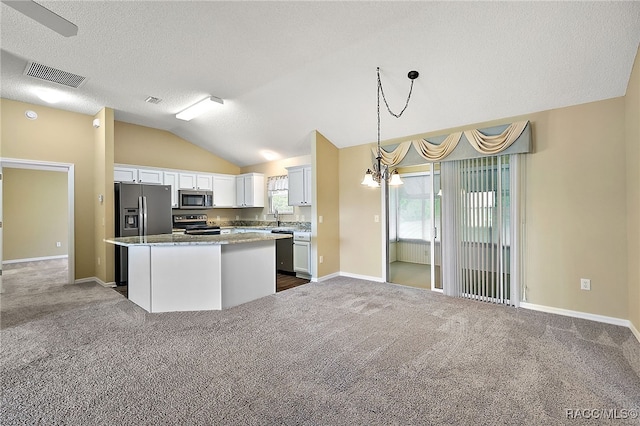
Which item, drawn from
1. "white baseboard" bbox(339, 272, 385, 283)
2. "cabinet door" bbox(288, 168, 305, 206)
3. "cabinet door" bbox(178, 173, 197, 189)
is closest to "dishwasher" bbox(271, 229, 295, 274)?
"cabinet door" bbox(288, 168, 305, 206)

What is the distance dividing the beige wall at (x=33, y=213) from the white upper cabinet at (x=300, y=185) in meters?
5.89

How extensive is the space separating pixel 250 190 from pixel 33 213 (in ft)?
18.2

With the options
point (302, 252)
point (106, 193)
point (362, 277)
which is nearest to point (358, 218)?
point (362, 277)

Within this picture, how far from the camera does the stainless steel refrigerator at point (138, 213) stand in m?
4.88

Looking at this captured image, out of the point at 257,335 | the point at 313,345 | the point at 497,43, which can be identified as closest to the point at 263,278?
the point at 257,335

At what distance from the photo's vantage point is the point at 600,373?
220 cm

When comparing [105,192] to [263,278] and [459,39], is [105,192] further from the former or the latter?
[459,39]

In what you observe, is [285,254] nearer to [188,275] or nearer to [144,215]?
[188,275]

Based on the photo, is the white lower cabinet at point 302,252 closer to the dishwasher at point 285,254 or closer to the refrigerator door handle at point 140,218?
the dishwasher at point 285,254

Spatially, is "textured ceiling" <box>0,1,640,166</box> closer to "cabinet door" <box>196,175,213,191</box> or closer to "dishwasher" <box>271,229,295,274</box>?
"cabinet door" <box>196,175,213,191</box>

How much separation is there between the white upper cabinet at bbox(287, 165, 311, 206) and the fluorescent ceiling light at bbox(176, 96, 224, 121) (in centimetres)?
193

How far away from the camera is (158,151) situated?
19.9 feet

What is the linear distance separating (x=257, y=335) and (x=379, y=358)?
1203mm

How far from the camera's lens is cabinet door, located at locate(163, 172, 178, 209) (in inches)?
235
